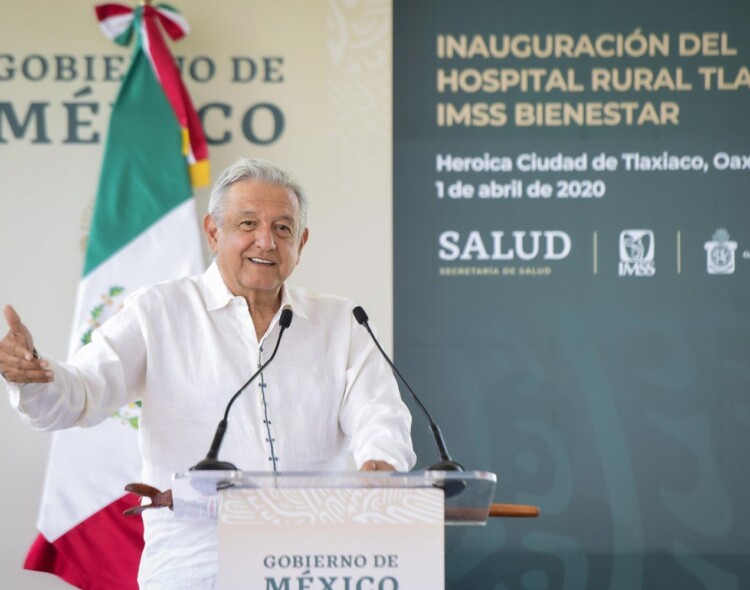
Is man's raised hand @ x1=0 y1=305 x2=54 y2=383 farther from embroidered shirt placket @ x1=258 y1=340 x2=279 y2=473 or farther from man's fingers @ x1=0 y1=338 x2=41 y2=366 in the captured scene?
embroidered shirt placket @ x1=258 y1=340 x2=279 y2=473

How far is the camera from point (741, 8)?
4836 millimetres

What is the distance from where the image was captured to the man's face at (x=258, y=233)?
Answer: 109 inches

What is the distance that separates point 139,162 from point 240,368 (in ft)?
6.89

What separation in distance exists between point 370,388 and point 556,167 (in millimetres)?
2278

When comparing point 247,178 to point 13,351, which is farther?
point 247,178

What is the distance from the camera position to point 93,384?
2.62 m

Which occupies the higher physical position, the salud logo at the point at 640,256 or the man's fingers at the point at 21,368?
the salud logo at the point at 640,256

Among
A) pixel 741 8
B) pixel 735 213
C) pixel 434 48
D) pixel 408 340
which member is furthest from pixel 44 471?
pixel 741 8

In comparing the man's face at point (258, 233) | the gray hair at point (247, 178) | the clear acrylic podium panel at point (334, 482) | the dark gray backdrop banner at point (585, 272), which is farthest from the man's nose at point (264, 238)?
the dark gray backdrop banner at point (585, 272)

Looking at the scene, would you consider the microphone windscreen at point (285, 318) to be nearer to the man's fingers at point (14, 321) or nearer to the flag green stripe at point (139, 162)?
the man's fingers at point (14, 321)

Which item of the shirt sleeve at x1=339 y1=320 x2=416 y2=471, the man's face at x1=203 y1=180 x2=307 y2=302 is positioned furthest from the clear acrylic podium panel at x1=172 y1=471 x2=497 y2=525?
the man's face at x1=203 y1=180 x2=307 y2=302

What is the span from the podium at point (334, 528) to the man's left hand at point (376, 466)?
309 millimetres

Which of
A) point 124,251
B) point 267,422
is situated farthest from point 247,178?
point 124,251

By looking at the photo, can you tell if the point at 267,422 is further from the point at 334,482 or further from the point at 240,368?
the point at 334,482
